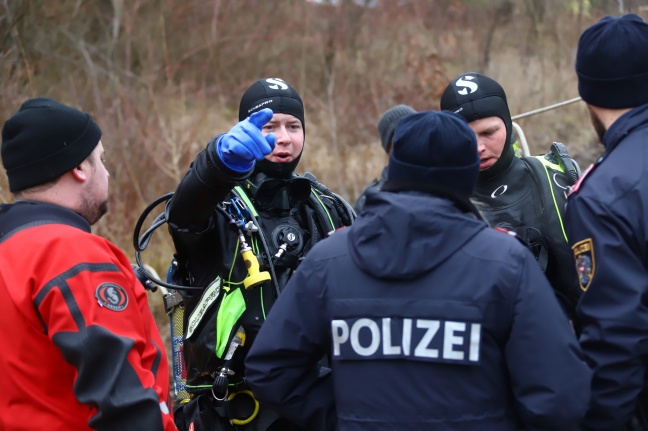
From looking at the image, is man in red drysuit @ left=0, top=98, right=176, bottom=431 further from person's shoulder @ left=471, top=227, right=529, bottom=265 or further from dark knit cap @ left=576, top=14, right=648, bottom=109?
dark knit cap @ left=576, top=14, right=648, bottom=109

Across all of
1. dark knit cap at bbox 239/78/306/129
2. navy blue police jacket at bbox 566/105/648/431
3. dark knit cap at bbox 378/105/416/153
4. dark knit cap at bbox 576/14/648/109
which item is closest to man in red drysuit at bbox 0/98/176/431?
dark knit cap at bbox 239/78/306/129

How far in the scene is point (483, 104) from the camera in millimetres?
3525

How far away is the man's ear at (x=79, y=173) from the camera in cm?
260

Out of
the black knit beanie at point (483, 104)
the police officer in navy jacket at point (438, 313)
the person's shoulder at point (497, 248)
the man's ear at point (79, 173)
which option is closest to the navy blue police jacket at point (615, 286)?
the police officer in navy jacket at point (438, 313)

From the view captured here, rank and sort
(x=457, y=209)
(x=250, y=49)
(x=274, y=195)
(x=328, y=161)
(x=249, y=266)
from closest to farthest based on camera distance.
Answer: (x=457, y=209), (x=249, y=266), (x=274, y=195), (x=328, y=161), (x=250, y=49)

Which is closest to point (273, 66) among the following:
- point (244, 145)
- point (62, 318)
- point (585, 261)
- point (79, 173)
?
point (244, 145)

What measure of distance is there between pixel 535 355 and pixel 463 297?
244mm

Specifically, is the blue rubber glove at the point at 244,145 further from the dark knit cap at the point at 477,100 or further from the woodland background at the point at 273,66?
the woodland background at the point at 273,66

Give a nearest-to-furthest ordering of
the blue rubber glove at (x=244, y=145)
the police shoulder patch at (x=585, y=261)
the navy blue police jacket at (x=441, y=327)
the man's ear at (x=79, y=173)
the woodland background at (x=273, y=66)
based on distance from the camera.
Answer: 1. the navy blue police jacket at (x=441, y=327)
2. the police shoulder patch at (x=585, y=261)
3. the man's ear at (x=79, y=173)
4. the blue rubber glove at (x=244, y=145)
5. the woodland background at (x=273, y=66)

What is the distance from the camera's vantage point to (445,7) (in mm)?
13805

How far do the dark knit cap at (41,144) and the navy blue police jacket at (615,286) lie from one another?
1608 mm

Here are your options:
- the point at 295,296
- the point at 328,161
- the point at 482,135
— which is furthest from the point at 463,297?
the point at 328,161

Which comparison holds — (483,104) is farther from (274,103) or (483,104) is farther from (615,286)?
(615,286)

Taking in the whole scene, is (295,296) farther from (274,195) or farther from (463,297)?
(274,195)
